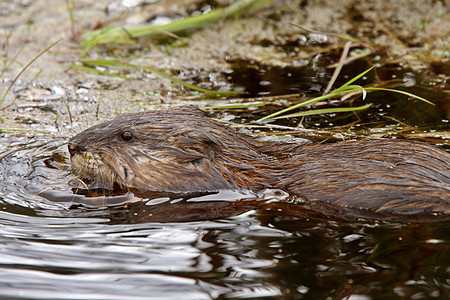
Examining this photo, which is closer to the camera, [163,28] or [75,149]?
[75,149]

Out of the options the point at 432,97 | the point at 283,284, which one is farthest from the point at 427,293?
the point at 432,97

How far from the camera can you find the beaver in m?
3.61

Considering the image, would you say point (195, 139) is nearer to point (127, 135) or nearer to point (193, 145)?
point (193, 145)

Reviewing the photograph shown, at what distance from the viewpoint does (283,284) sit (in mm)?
2836

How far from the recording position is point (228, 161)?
3.91m

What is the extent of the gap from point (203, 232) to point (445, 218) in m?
1.34

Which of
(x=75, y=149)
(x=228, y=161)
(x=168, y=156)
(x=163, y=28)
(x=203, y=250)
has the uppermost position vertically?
(x=163, y=28)

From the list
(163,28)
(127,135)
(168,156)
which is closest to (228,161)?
(168,156)

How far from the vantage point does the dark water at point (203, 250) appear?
9.23 feet

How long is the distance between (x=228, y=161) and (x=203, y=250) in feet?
2.78

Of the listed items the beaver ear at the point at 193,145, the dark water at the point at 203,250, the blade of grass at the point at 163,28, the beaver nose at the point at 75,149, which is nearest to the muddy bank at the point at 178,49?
the blade of grass at the point at 163,28

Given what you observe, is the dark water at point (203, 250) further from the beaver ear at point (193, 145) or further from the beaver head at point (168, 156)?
the beaver ear at point (193, 145)

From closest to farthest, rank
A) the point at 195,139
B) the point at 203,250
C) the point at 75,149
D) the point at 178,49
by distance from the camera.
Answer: the point at 203,250 → the point at 195,139 → the point at 75,149 → the point at 178,49

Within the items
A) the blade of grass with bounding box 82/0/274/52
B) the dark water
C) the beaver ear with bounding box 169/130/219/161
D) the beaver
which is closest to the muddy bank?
the blade of grass with bounding box 82/0/274/52
